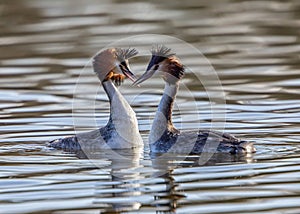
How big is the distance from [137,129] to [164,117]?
0.41 m

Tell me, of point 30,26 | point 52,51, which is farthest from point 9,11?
point 52,51

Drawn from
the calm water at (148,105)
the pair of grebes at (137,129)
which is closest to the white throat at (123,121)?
the pair of grebes at (137,129)

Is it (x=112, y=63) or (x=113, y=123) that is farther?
(x=112, y=63)

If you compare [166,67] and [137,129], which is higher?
[166,67]

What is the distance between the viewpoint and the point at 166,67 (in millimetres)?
14453

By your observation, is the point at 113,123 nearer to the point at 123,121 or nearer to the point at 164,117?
the point at 123,121

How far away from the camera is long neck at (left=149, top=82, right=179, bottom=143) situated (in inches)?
552

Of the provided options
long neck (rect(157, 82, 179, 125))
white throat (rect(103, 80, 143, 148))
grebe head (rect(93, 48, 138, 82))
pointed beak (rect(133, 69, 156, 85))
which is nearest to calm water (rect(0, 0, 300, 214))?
white throat (rect(103, 80, 143, 148))

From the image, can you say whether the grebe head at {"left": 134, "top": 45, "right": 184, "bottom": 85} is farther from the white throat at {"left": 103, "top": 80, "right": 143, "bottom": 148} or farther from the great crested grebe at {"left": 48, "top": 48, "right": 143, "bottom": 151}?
the white throat at {"left": 103, "top": 80, "right": 143, "bottom": 148}

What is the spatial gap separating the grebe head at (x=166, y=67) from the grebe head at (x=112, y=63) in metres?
0.36

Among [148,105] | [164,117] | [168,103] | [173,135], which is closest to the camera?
[173,135]

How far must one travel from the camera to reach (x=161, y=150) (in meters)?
13.8

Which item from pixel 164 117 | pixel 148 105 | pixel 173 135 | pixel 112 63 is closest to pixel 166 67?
pixel 164 117

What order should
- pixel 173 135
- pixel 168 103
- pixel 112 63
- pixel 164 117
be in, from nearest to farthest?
pixel 173 135, pixel 164 117, pixel 168 103, pixel 112 63
